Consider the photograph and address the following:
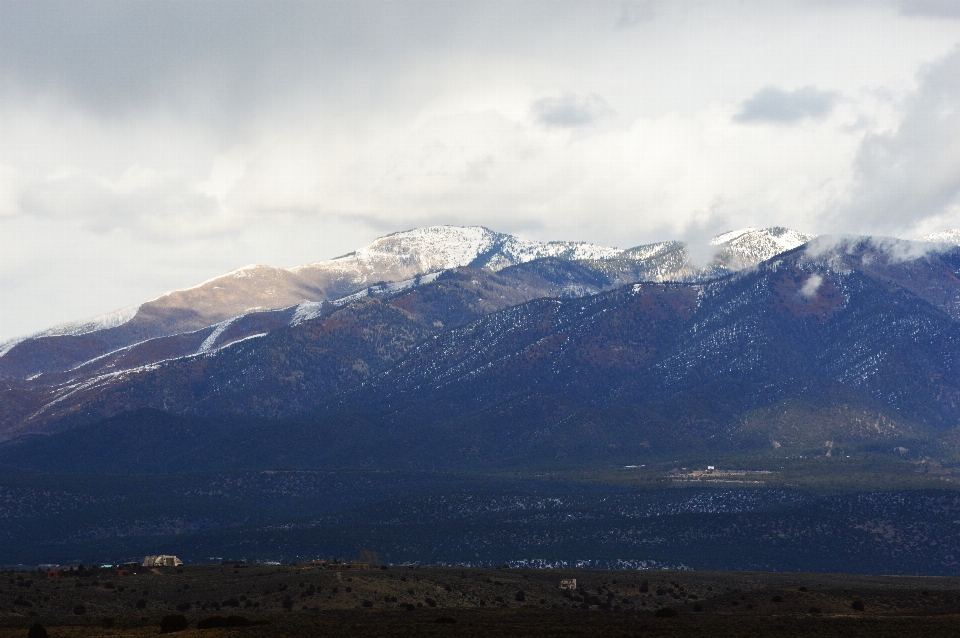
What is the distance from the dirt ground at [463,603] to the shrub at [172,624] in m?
1.18

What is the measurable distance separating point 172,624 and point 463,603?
108 feet

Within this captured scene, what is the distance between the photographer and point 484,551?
19538cm

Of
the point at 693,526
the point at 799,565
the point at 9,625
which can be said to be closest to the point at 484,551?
the point at 693,526

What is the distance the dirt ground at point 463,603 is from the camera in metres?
93.2

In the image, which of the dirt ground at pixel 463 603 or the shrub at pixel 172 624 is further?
the dirt ground at pixel 463 603

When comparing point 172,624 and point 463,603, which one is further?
point 463,603

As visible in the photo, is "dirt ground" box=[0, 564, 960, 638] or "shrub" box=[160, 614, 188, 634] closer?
"shrub" box=[160, 614, 188, 634]

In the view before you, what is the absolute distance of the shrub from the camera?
9219cm

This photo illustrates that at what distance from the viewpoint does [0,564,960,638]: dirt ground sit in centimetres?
9319

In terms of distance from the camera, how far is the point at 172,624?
93.5 m

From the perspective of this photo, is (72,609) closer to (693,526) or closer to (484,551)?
(484,551)

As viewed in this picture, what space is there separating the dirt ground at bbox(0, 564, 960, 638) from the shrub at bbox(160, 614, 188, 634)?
1.18 metres

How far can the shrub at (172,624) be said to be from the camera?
9219cm

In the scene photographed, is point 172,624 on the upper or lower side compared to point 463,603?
upper
